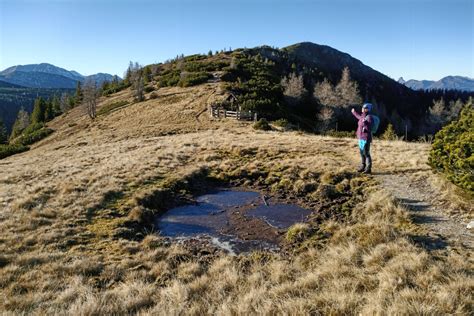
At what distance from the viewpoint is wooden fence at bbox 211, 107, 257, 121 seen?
4012 cm

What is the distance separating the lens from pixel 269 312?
5.08 meters

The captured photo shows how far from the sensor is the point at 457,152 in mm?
9734

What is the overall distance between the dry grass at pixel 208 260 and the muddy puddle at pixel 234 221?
0.77 metres

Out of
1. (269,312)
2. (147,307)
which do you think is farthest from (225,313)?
(147,307)

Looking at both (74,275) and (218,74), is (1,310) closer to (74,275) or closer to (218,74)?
(74,275)

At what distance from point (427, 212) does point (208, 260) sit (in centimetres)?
624

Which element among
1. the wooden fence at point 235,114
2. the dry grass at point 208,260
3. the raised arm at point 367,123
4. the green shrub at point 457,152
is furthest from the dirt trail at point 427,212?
the wooden fence at point 235,114

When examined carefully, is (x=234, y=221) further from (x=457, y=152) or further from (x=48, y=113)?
(x=48, y=113)

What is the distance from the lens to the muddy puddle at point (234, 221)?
920 centimetres

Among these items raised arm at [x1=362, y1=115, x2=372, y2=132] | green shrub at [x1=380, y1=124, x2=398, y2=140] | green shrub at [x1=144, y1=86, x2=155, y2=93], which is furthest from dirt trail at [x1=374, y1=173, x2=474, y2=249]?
green shrub at [x1=144, y1=86, x2=155, y2=93]

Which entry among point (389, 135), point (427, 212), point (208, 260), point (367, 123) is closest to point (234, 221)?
point (208, 260)

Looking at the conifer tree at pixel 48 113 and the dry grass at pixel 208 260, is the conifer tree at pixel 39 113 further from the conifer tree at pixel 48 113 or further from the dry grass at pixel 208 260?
the dry grass at pixel 208 260

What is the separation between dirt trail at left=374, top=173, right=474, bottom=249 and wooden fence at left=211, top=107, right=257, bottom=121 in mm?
27084

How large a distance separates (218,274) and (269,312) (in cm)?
208
